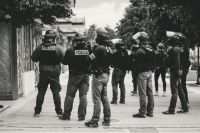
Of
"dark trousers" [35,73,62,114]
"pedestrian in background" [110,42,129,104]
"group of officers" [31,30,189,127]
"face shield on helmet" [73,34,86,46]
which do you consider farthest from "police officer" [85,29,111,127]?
"pedestrian in background" [110,42,129,104]

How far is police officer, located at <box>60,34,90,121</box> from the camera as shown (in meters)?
11.4

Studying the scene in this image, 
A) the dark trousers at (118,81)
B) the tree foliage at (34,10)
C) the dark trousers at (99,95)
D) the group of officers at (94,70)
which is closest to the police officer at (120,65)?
the dark trousers at (118,81)

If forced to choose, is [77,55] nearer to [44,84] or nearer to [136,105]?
[44,84]

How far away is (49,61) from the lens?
1206cm

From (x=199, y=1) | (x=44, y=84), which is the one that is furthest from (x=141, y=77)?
(x=199, y=1)

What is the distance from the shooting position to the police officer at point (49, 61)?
12.0 meters

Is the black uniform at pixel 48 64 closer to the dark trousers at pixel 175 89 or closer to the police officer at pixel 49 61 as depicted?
the police officer at pixel 49 61

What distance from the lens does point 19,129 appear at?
10.3 m

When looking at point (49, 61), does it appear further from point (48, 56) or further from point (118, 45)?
point (118, 45)

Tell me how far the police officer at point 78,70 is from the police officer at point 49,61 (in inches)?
23.9

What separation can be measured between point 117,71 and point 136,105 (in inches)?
52.0

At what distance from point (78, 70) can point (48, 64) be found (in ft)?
3.13

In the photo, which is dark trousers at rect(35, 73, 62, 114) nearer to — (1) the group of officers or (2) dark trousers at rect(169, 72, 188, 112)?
(1) the group of officers

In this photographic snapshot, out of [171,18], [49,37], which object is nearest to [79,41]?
Answer: [49,37]
